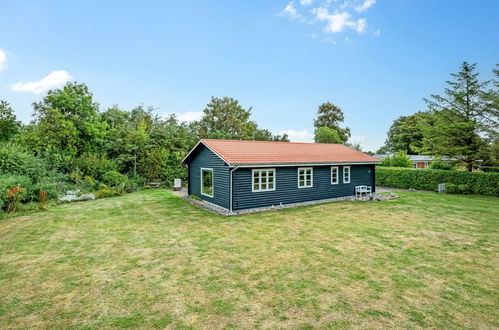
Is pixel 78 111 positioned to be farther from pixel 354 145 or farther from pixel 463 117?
pixel 354 145

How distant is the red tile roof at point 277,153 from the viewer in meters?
11.5

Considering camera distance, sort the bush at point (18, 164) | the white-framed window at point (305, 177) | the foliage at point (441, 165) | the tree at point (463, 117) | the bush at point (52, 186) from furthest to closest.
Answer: the foliage at point (441, 165) < the tree at point (463, 117) < the white-framed window at point (305, 177) < the bush at point (18, 164) < the bush at point (52, 186)

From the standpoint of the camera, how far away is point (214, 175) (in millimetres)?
12391

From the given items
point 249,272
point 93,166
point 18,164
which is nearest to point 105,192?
point 93,166

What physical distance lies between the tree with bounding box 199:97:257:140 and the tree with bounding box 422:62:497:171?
76.5 ft

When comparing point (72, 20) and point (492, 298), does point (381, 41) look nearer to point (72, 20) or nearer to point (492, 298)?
point (492, 298)

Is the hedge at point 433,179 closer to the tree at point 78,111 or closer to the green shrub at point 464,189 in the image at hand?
the green shrub at point 464,189

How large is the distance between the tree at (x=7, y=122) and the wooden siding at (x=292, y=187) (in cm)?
1776

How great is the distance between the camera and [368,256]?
20.1 ft

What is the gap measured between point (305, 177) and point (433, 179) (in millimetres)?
11509

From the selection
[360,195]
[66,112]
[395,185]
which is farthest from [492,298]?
[66,112]

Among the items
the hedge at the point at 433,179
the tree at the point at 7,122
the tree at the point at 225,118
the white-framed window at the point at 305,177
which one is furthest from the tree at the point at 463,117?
the tree at the point at 7,122

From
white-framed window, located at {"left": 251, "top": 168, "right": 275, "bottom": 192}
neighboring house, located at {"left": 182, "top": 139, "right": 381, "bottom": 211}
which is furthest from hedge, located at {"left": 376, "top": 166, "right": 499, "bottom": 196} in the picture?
white-framed window, located at {"left": 251, "top": 168, "right": 275, "bottom": 192}

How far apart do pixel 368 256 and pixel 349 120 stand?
4755 centimetres
